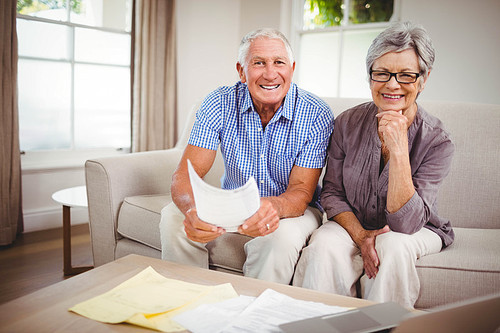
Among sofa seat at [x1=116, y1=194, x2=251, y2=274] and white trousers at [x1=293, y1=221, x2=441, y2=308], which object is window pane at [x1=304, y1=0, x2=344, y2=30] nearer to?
sofa seat at [x1=116, y1=194, x2=251, y2=274]

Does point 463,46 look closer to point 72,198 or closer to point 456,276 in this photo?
point 456,276

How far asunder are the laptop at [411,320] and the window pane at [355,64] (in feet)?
10.7

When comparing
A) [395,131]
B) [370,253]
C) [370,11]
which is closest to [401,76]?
[395,131]

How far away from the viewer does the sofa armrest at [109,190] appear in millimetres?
1961

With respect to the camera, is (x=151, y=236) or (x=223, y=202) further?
(x=151, y=236)

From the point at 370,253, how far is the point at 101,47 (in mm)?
2992

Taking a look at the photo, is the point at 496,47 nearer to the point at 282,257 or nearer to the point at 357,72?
the point at 357,72

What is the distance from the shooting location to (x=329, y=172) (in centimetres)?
168

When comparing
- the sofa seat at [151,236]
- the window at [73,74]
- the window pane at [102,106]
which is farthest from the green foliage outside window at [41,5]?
the sofa seat at [151,236]

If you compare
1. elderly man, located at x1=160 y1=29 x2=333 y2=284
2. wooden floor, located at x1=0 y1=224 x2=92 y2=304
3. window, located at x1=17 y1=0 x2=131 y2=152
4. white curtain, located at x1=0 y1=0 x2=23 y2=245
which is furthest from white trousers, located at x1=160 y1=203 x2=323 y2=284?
window, located at x1=17 y1=0 x2=131 y2=152

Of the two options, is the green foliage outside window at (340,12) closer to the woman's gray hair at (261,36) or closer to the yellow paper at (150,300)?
the woman's gray hair at (261,36)

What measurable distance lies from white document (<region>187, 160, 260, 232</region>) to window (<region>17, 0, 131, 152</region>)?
2554 millimetres

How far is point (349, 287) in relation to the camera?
1410mm

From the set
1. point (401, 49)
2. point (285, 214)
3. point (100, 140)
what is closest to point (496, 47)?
point (401, 49)
